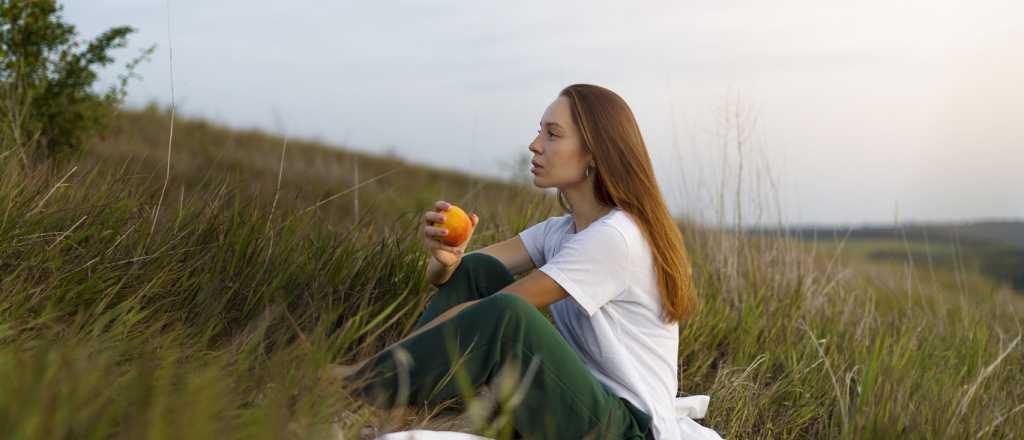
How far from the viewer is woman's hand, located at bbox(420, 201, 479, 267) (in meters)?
3.20

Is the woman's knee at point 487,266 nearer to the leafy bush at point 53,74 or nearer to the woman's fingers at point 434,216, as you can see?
the woman's fingers at point 434,216

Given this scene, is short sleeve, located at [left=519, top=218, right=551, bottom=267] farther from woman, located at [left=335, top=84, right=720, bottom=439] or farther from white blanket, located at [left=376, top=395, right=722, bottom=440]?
white blanket, located at [left=376, top=395, right=722, bottom=440]

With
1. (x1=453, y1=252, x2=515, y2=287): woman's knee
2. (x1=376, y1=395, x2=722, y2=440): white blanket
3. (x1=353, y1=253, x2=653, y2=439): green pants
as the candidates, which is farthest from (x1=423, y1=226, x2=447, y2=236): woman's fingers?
(x1=376, y1=395, x2=722, y2=440): white blanket

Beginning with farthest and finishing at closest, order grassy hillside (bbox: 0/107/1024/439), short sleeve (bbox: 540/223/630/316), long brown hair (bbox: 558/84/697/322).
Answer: long brown hair (bbox: 558/84/697/322)
short sleeve (bbox: 540/223/630/316)
grassy hillside (bbox: 0/107/1024/439)

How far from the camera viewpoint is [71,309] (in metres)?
2.93

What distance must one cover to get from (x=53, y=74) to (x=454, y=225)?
4.63 metres

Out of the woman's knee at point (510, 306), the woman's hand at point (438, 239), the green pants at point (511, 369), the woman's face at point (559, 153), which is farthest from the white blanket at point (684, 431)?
the woman's face at point (559, 153)

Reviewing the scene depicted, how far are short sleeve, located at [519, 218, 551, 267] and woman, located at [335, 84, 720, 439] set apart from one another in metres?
0.20

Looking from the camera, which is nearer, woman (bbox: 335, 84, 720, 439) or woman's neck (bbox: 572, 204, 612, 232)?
woman (bbox: 335, 84, 720, 439)

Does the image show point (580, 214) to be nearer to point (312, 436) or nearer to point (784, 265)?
point (312, 436)

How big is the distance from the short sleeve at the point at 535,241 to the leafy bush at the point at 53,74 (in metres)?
3.71

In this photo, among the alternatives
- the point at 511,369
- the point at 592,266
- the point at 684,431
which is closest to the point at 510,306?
the point at 511,369

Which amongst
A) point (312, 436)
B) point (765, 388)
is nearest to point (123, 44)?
point (765, 388)

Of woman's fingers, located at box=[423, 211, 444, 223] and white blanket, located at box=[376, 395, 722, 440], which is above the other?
woman's fingers, located at box=[423, 211, 444, 223]
